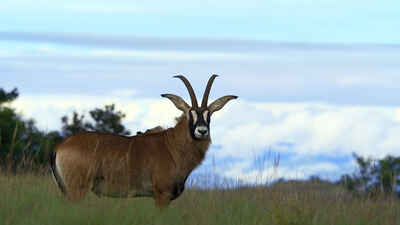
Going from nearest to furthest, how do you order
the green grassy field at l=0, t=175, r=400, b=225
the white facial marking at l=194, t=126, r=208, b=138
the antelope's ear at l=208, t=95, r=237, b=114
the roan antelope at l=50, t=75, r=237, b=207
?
the green grassy field at l=0, t=175, r=400, b=225 → the white facial marking at l=194, t=126, r=208, b=138 → the roan antelope at l=50, t=75, r=237, b=207 → the antelope's ear at l=208, t=95, r=237, b=114

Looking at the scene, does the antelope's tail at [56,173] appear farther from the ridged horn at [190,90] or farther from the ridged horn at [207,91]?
the ridged horn at [207,91]

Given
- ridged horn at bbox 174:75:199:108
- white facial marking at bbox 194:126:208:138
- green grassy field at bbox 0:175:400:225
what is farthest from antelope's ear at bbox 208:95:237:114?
green grassy field at bbox 0:175:400:225

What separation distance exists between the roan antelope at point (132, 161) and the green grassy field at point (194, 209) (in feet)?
1.34

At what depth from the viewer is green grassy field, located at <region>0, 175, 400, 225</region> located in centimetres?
1028

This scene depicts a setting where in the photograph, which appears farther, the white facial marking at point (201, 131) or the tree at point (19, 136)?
the tree at point (19, 136)

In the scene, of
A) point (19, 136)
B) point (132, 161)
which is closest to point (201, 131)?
point (132, 161)

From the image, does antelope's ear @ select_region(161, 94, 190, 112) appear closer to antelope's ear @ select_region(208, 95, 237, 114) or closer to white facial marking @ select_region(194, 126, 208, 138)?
antelope's ear @ select_region(208, 95, 237, 114)

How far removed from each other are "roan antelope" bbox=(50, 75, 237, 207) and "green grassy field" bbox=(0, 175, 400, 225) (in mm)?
407

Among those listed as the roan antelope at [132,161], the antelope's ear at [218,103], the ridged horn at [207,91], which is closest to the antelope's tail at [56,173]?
the roan antelope at [132,161]

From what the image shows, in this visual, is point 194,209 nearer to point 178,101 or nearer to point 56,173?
point 178,101

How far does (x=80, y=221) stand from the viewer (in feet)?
33.0

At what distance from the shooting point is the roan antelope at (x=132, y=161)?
12.7 m

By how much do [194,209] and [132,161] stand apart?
192 centimetres

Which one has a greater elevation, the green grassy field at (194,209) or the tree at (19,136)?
the tree at (19,136)
